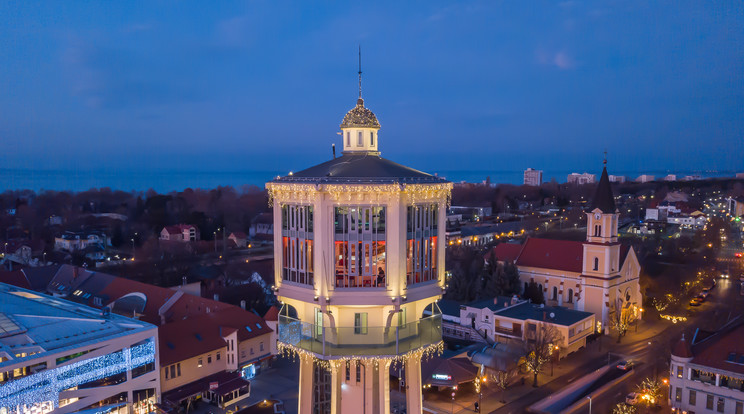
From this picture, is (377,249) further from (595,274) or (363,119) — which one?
(595,274)

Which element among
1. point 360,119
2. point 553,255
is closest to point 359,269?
point 360,119

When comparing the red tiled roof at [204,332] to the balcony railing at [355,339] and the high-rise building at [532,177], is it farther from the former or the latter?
the high-rise building at [532,177]

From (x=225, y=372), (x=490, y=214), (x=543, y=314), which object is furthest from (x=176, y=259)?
(x=490, y=214)

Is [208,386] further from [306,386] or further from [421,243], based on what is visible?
[421,243]

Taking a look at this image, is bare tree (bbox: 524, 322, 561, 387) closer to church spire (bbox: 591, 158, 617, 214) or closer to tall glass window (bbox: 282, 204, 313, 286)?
church spire (bbox: 591, 158, 617, 214)

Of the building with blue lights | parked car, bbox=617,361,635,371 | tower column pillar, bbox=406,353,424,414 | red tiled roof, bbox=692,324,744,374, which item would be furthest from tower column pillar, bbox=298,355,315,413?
parked car, bbox=617,361,635,371
